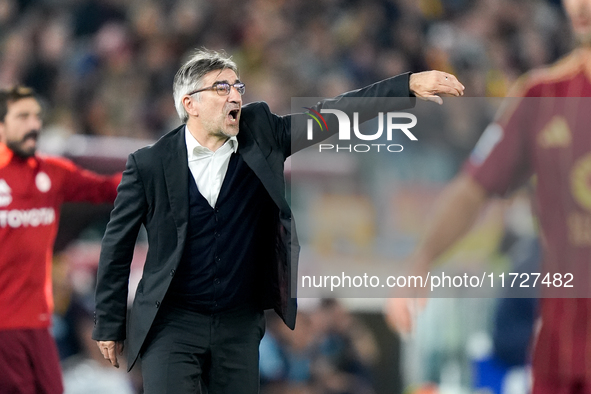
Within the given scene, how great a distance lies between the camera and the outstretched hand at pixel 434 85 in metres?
3.11

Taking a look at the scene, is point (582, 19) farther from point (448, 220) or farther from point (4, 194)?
point (4, 194)

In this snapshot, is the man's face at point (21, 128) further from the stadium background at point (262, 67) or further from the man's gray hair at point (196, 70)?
the man's gray hair at point (196, 70)

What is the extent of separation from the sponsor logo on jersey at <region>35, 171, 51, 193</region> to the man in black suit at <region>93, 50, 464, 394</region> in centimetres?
122

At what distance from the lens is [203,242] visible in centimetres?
318

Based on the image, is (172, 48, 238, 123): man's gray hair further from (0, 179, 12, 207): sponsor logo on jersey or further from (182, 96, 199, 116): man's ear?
(0, 179, 12, 207): sponsor logo on jersey

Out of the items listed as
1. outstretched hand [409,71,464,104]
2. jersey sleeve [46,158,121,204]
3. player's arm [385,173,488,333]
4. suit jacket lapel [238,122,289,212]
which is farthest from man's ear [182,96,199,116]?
player's arm [385,173,488,333]

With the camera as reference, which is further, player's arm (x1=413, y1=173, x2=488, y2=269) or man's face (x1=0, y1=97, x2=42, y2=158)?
man's face (x1=0, y1=97, x2=42, y2=158)

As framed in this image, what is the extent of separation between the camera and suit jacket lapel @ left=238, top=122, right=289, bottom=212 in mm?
3141

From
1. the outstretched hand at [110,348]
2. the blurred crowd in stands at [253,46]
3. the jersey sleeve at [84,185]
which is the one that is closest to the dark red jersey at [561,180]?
the outstretched hand at [110,348]

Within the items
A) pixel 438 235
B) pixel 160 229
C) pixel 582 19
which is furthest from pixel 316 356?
pixel 582 19

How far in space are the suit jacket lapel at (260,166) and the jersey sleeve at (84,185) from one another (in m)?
1.29

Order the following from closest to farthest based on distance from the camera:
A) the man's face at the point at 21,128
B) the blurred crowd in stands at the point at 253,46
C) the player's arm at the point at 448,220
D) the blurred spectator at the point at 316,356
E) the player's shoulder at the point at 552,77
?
the player's shoulder at the point at 552,77 < the player's arm at the point at 448,220 < the man's face at the point at 21,128 < the blurred spectator at the point at 316,356 < the blurred crowd in stands at the point at 253,46

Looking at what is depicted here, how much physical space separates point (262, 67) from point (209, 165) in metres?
4.95

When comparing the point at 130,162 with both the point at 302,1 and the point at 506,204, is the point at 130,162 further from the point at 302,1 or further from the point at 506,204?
the point at 302,1
